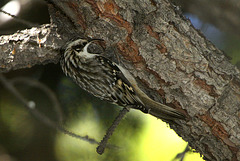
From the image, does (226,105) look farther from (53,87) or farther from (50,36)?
(53,87)

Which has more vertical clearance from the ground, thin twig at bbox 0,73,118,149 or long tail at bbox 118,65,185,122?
long tail at bbox 118,65,185,122

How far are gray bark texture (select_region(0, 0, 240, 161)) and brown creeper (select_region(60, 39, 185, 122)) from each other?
0.15 ft

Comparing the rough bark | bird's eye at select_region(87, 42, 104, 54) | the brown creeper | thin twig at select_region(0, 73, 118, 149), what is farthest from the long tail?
the rough bark

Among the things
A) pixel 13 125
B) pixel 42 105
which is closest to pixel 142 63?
pixel 42 105

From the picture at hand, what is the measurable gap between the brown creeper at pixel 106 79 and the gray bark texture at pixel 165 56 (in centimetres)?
5

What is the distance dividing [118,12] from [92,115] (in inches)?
26.9

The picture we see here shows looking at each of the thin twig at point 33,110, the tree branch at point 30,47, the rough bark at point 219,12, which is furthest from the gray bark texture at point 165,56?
the rough bark at point 219,12

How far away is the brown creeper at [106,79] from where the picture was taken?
1.48m

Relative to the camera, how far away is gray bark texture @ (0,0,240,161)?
1316 mm

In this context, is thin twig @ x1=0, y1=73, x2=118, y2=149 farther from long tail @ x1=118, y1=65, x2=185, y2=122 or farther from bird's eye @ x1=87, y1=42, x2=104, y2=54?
bird's eye @ x1=87, y1=42, x2=104, y2=54

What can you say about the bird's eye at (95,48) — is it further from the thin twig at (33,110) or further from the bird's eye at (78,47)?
the thin twig at (33,110)

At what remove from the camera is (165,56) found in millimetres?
1375

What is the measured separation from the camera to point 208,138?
4.84 ft

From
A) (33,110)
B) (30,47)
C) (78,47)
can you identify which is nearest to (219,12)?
(78,47)
